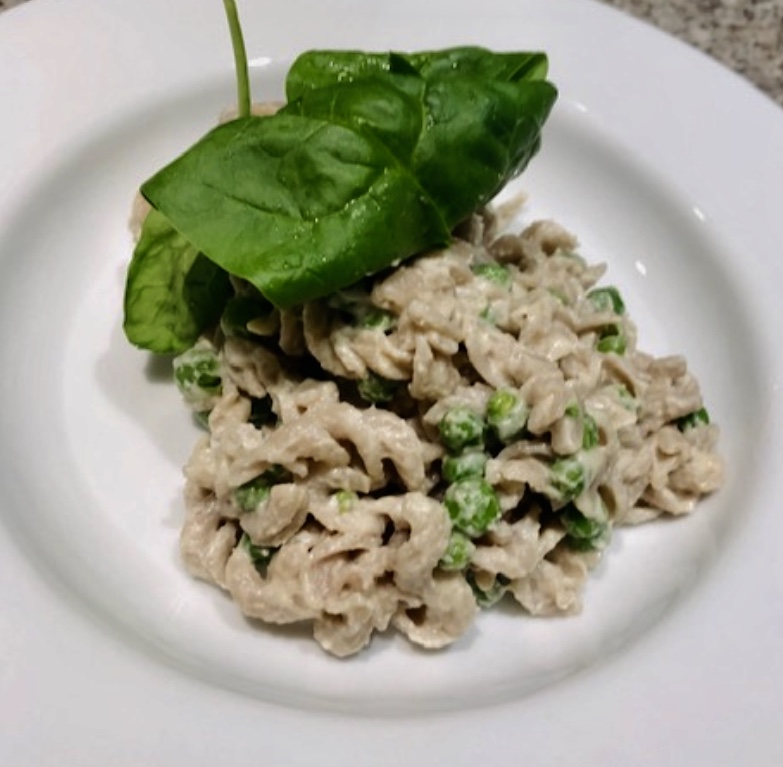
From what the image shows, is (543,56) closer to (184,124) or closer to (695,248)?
(695,248)

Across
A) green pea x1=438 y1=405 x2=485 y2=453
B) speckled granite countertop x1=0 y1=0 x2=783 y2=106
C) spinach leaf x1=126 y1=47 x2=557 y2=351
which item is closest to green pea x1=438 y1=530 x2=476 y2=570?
green pea x1=438 y1=405 x2=485 y2=453

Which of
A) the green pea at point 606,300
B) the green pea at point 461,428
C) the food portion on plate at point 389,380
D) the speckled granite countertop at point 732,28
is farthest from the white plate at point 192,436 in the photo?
the speckled granite countertop at point 732,28

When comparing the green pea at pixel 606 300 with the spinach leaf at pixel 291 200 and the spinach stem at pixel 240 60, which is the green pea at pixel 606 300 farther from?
the spinach stem at pixel 240 60

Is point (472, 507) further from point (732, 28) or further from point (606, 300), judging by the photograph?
point (732, 28)

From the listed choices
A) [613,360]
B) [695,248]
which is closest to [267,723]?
[613,360]

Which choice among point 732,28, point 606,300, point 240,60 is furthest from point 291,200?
point 732,28

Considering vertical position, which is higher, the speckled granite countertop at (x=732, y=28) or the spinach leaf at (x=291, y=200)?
the speckled granite countertop at (x=732, y=28)
